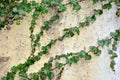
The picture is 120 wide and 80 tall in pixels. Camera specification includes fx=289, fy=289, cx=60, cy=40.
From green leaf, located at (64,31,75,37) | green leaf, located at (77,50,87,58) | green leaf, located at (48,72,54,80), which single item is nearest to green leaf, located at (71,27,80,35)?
green leaf, located at (64,31,75,37)

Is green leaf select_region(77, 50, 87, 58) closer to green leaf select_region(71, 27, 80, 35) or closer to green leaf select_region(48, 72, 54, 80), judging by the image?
green leaf select_region(71, 27, 80, 35)

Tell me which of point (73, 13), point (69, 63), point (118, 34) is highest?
point (73, 13)

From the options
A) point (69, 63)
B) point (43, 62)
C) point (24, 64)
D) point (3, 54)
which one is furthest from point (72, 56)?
point (3, 54)

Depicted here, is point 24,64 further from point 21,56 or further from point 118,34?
point 118,34

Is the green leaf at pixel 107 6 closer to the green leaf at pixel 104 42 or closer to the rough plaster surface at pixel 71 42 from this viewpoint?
the rough plaster surface at pixel 71 42

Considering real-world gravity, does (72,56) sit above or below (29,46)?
below

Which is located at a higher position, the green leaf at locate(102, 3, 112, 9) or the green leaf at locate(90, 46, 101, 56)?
the green leaf at locate(102, 3, 112, 9)

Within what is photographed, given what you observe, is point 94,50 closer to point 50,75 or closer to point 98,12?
point 98,12

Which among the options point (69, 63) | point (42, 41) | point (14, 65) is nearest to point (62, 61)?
point (69, 63)

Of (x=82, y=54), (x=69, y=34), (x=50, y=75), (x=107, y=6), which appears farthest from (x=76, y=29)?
(x=50, y=75)
